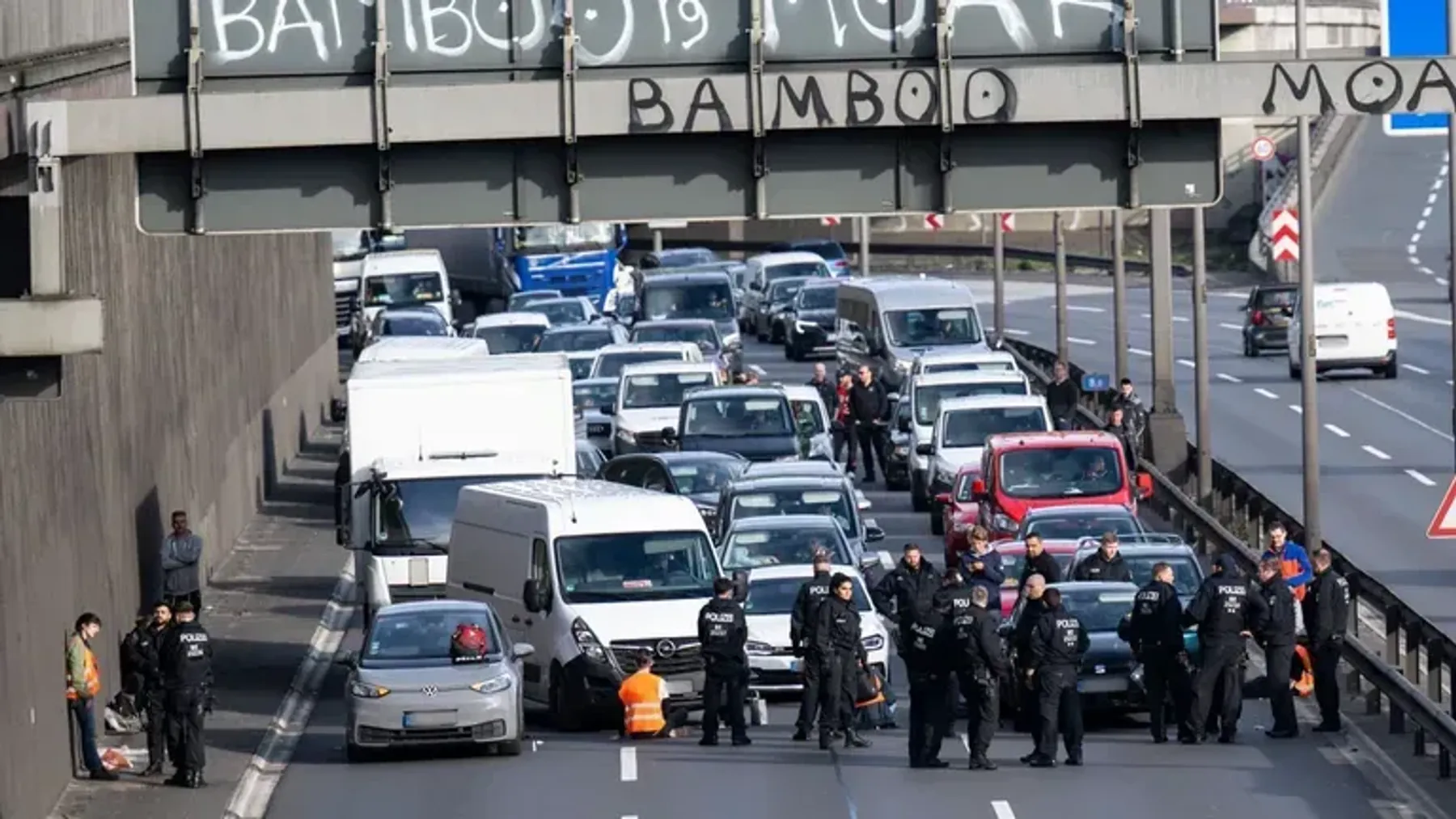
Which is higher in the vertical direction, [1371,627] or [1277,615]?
[1277,615]

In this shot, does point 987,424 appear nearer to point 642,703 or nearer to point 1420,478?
point 1420,478

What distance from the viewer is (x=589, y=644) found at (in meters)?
26.5

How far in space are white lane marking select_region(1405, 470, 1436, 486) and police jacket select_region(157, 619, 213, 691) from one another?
23.8 meters

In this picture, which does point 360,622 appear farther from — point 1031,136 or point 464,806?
point 1031,136

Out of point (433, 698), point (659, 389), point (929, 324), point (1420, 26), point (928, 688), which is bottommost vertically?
point (433, 698)

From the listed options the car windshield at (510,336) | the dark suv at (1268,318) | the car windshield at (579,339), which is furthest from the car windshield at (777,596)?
the dark suv at (1268,318)

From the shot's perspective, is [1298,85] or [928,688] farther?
[928,688]

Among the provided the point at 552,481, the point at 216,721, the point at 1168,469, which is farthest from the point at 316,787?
the point at 1168,469

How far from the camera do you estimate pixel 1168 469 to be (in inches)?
1720

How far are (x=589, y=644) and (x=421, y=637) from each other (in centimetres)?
168

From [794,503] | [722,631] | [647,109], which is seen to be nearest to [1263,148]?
[794,503]

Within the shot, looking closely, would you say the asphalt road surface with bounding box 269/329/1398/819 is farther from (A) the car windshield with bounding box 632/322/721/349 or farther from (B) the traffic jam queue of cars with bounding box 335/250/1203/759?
(A) the car windshield with bounding box 632/322/721/349

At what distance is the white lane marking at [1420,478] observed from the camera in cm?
4325

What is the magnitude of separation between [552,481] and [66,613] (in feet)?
19.7
